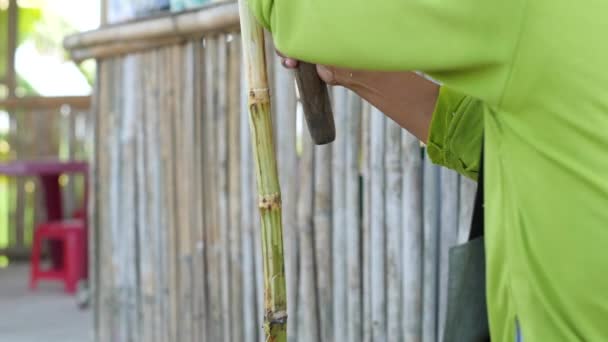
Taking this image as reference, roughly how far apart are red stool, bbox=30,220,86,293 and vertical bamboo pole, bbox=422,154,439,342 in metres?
3.81

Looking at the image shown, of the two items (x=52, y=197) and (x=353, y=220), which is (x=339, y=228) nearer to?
(x=353, y=220)

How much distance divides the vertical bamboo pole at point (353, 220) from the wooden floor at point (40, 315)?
2425 mm

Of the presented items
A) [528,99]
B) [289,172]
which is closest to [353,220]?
[289,172]

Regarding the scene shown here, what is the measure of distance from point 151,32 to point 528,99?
2.36 metres

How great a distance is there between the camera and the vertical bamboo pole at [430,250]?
2293mm

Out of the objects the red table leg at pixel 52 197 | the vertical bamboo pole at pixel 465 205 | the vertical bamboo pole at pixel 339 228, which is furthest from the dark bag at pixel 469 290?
the red table leg at pixel 52 197

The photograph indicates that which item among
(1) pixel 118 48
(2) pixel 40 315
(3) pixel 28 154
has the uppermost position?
(1) pixel 118 48

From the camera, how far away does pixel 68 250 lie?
18.6 feet

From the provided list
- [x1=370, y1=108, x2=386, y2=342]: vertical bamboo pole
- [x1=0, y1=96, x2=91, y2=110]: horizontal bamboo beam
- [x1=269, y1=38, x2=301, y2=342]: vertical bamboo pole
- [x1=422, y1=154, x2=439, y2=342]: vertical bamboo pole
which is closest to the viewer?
[x1=422, y1=154, x2=439, y2=342]: vertical bamboo pole

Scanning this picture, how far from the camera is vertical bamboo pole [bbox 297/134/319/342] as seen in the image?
8.56 ft

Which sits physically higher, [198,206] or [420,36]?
[420,36]

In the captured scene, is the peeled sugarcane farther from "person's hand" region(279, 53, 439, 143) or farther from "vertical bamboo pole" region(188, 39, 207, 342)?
"vertical bamboo pole" region(188, 39, 207, 342)

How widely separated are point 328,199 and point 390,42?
1664 mm

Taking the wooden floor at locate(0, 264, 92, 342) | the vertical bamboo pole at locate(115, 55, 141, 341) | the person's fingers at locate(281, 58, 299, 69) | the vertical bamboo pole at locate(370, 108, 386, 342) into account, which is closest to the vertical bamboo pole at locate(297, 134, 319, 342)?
the vertical bamboo pole at locate(370, 108, 386, 342)
